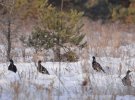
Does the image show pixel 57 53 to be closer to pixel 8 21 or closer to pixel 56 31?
pixel 56 31

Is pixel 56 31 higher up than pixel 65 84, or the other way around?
pixel 56 31

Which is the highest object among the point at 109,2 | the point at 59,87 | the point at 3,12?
the point at 109,2

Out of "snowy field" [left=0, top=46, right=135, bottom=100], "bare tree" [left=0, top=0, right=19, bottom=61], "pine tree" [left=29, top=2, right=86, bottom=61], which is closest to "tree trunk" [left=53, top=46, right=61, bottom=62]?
"pine tree" [left=29, top=2, right=86, bottom=61]

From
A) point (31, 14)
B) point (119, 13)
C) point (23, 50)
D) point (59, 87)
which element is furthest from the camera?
point (119, 13)

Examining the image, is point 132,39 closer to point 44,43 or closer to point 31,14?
point 31,14

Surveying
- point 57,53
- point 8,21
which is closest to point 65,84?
point 8,21

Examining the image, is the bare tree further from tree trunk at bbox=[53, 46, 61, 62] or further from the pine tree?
tree trunk at bbox=[53, 46, 61, 62]

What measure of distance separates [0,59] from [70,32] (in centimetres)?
152

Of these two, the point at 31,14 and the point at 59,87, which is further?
the point at 31,14

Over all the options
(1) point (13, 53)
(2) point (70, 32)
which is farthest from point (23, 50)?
(2) point (70, 32)

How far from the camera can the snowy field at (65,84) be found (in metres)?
6.33

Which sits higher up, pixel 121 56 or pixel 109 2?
pixel 109 2

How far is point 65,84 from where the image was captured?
7.20 meters

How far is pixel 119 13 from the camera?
22.3 metres
